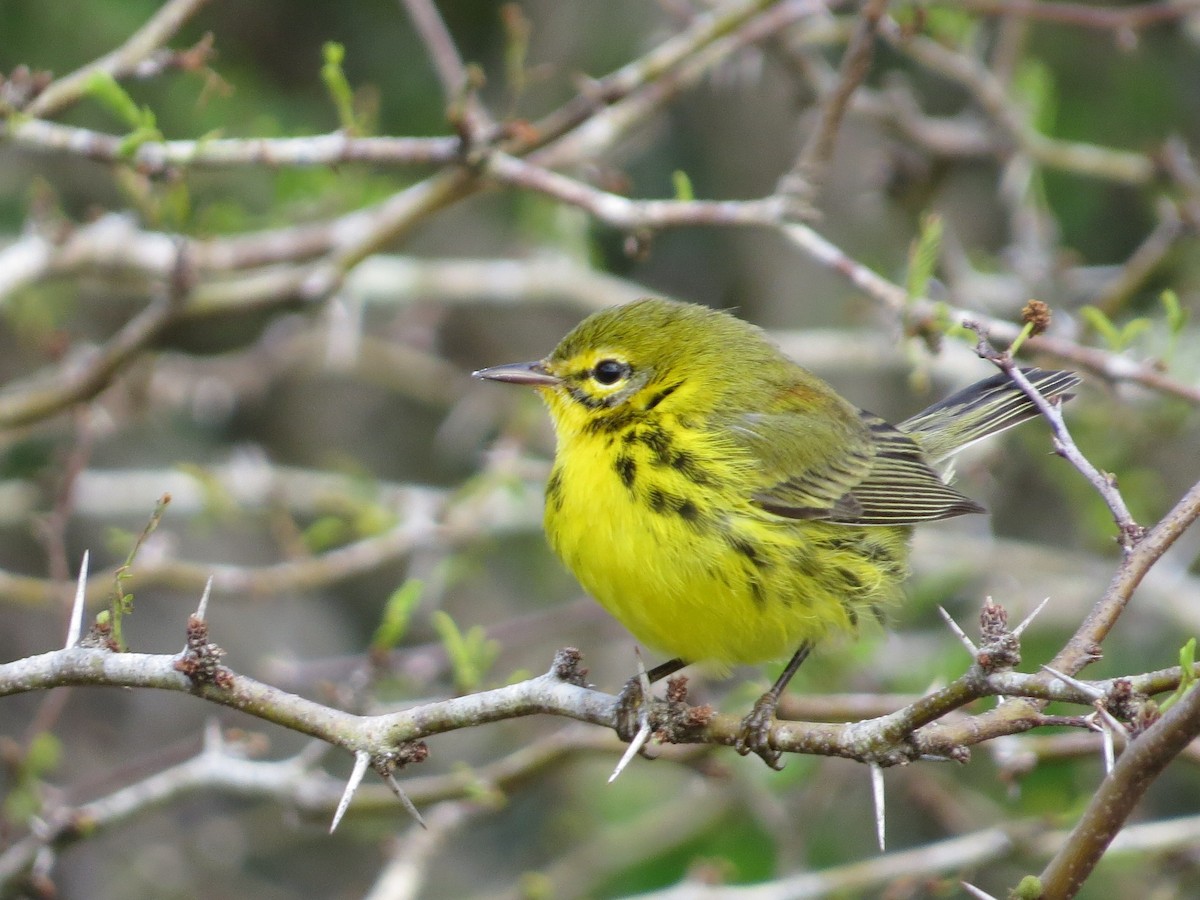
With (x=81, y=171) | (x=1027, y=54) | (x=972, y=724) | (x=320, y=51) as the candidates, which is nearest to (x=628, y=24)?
(x=320, y=51)

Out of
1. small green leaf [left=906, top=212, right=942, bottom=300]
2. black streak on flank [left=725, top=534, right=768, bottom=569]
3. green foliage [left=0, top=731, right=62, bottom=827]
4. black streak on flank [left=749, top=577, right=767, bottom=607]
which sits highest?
small green leaf [left=906, top=212, right=942, bottom=300]

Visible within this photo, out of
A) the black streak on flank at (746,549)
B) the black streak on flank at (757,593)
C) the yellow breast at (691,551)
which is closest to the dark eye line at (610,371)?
the yellow breast at (691,551)

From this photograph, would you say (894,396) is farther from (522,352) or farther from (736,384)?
(736,384)

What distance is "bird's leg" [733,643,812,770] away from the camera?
3342 millimetres

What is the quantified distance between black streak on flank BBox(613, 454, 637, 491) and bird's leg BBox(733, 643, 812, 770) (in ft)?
2.34

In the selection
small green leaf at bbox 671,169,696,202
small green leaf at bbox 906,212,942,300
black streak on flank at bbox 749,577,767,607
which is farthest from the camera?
small green leaf at bbox 671,169,696,202

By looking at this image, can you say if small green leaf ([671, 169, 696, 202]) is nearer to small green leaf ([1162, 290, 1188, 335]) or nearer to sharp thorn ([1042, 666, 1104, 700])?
small green leaf ([1162, 290, 1188, 335])

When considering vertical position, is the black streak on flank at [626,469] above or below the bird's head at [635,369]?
below

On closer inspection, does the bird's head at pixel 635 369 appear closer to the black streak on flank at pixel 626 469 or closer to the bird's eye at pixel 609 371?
the bird's eye at pixel 609 371

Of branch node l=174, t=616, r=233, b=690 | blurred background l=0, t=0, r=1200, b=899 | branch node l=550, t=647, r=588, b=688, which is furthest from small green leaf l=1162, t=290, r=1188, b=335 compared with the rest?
branch node l=174, t=616, r=233, b=690

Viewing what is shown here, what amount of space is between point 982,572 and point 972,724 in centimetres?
416

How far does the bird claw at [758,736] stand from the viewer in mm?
3301

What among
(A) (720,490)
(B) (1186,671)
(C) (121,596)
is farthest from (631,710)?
(B) (1186,671)

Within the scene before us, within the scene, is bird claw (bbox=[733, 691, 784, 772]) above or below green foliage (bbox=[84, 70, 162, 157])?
below
